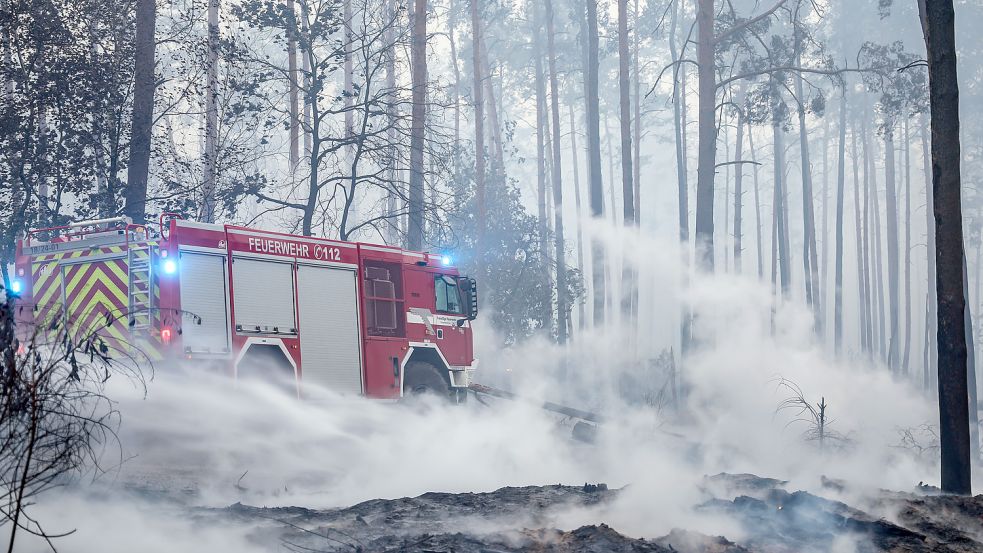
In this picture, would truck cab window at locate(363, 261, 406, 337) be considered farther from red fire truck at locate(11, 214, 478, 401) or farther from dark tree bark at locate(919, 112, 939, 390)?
dark tree bark at locate(919, 112, 939, 390)

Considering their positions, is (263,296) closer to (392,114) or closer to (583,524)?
(583,524)

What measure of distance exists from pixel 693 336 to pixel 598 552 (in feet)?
60.7

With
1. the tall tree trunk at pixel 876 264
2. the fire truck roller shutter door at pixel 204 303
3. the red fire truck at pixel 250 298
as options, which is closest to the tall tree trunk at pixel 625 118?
the red fire truck at pixel 250 298

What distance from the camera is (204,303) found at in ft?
41.4

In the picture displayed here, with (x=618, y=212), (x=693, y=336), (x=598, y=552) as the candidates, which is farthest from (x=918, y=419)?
(x=618, y=212)

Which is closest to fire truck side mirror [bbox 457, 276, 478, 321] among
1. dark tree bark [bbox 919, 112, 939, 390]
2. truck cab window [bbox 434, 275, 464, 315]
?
truck cab window [bbox 434, 275, 464, 315]

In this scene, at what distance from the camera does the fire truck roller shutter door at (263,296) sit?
13078mm

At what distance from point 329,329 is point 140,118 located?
19.6ft

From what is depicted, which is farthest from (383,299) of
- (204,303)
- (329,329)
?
(204,303)

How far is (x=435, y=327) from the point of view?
53.8 feet

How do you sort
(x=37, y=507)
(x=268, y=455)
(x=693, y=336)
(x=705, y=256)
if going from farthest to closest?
(x=693, y=336) → (x=705, y=256) → (x=268, y=455) → (x=37, y=507)

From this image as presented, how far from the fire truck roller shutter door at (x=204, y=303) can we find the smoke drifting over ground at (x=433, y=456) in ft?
1.46

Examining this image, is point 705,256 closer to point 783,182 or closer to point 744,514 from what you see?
point 744,514

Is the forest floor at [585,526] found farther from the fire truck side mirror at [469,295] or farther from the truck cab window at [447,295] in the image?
the fire truck side mirror at [469,295]
